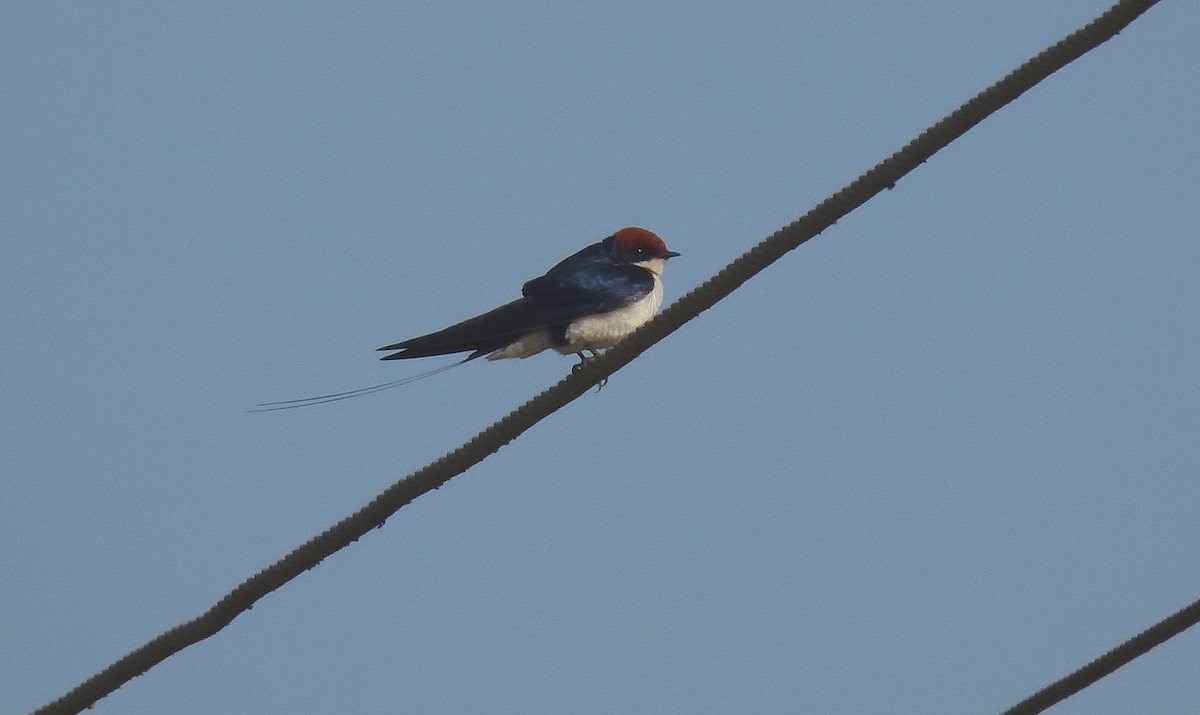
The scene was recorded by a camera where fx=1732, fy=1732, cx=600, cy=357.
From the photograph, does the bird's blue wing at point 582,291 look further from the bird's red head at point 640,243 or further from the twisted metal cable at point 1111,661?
the twisted metal cable at point 1111,661

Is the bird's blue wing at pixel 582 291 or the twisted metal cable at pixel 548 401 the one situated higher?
the bird's blue wing at pixel 582 291

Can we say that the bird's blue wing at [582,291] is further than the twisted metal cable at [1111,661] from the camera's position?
Yes

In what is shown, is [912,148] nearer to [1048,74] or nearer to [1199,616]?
[1048,74]

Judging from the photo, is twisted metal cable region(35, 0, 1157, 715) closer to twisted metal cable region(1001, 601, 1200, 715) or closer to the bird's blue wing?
twisted metal cable region(1001, 601, 1200, 715)

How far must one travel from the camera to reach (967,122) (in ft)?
10.4

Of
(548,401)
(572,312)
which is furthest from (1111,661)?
(572,312)

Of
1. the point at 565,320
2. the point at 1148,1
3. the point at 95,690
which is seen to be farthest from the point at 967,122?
the point at 565,320

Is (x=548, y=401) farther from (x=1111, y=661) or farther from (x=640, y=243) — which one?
(x=640, y=243)

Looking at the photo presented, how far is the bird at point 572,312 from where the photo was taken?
18.0 ft

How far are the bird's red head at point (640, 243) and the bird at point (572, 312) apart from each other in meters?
0.01

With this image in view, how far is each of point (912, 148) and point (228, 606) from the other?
65.8 inches

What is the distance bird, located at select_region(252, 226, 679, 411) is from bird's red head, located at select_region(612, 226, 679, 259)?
0.01 metres

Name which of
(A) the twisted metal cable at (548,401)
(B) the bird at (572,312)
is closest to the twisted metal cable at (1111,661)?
(A) the twisted metal cable at (548,401)

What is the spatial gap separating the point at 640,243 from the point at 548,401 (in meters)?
2.56
